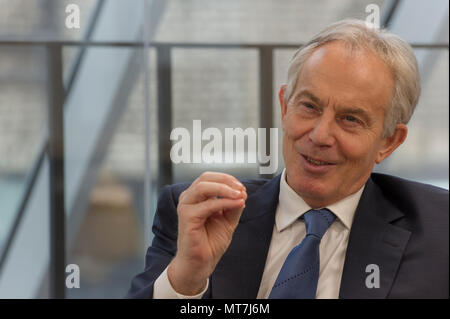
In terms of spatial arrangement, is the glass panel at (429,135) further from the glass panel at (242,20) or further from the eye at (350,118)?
the eye at (350,118)

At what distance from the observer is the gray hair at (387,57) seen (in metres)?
0.79

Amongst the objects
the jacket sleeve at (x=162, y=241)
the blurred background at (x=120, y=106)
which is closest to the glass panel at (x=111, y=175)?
the blurred background at (x=120, y=106)

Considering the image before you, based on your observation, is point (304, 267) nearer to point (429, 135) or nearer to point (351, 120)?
point (351, 120)

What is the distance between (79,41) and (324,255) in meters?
1.07

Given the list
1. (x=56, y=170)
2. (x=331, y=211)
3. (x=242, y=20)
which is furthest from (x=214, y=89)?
(x=331, y=211)

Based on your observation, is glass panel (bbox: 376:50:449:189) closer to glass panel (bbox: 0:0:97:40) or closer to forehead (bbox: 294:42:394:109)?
forehead (bbox: 294:42:394:109)

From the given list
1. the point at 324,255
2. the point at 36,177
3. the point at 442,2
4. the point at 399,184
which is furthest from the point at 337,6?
the point at 36,177

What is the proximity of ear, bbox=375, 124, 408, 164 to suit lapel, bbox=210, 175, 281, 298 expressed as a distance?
20cm

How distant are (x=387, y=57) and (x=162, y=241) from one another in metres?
0.50

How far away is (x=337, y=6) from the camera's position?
1.41 m

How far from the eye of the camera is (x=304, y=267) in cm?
82

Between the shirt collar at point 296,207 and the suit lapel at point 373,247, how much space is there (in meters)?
0.01

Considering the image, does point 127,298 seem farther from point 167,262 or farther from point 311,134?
point 311,134

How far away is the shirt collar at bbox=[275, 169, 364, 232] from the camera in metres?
0.87
